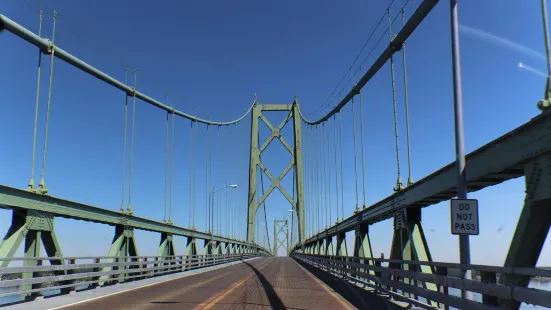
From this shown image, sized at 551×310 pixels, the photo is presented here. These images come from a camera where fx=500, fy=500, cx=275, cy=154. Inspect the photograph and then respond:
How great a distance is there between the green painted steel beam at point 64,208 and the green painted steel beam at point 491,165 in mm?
10421

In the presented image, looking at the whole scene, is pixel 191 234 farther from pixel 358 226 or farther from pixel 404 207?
pixel 404 207

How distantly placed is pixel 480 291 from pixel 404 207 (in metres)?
8.12

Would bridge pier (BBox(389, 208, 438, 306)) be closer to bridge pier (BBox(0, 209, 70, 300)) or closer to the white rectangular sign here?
the white rectangular sign

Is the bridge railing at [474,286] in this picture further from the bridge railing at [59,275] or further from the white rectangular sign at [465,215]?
the bridge railing at [59,275]

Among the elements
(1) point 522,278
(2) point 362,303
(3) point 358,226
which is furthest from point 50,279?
(3) point 358,226

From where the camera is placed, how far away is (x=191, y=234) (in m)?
34.2

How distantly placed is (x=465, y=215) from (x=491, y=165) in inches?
45.3

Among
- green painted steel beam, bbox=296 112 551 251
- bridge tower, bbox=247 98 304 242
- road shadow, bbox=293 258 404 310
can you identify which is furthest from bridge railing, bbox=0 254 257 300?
bridge tower, bbox=247 98 304 242

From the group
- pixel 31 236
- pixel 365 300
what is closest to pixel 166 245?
pixel 31 236

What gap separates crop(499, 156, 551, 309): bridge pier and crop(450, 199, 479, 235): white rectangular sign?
1120mm

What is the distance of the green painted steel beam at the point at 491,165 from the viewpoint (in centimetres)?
770

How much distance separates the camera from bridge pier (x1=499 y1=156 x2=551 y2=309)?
24.8 feet

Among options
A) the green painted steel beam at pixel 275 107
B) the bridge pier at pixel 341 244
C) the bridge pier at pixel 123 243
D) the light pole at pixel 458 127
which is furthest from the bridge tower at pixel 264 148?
the light pole at pixel 458 127

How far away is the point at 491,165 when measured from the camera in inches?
369
